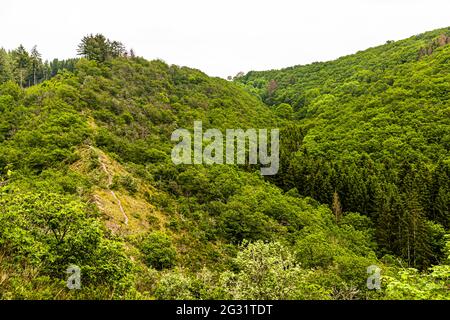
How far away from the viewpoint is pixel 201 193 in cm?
4525

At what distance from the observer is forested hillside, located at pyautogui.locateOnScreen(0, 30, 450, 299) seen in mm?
12242

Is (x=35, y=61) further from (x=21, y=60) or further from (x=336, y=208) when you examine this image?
(x=336, y=208)

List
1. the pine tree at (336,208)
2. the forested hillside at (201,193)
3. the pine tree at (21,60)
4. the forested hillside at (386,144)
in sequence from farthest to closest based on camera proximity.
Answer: the pine tree at (21,60)
the pine tree at (336,208)
the forested hillside at (386,144)
the forested hillside at (201,193)

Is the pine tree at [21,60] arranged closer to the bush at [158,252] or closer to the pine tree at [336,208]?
the pine tree at [336,208]

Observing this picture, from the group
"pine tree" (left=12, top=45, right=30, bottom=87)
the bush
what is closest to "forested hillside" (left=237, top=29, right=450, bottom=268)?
the bush

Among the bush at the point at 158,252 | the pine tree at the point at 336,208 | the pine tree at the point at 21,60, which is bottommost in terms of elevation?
the pine tree at the point at 336,208

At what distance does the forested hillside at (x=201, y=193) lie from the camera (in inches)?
482

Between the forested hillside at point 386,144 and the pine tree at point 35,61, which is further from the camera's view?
the pine tree at point 35,61

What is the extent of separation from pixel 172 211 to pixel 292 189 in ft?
110

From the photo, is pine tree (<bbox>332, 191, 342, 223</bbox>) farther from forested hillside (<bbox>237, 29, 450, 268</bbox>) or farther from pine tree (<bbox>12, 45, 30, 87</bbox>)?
pine tree (<bbox>12, 45, 30, 87</bbox>)

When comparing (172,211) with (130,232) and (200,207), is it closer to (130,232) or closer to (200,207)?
(200,207)

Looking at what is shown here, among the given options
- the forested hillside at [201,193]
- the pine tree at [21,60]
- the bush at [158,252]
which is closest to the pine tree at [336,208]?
the forested hillside at [201,193]
